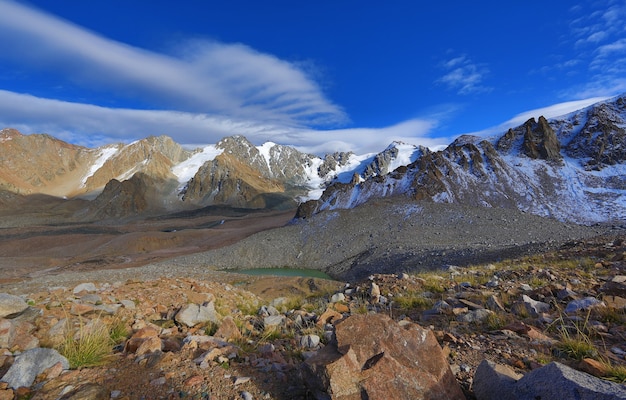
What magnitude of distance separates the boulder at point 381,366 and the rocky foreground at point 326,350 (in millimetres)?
10

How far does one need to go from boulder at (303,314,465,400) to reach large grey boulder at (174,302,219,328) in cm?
336

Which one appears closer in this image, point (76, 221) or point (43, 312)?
point (43, 312)

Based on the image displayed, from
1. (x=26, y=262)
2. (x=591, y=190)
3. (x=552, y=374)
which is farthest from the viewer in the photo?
(x=591, y=190)

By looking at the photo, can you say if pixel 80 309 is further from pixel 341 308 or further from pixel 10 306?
pixel 341 308

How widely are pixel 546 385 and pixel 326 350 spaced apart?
175 cm

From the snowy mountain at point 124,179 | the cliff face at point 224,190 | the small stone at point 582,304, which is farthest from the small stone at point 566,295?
the cliff face at point 224,190

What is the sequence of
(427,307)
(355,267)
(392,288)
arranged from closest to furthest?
(427,307), (392,288), (355,267)

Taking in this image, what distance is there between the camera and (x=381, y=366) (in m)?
2.81

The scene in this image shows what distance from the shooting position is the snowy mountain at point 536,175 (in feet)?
165

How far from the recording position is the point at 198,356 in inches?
147

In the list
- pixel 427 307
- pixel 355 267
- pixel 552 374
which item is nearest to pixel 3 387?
pixel 552 374

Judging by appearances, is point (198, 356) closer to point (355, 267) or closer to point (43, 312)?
point (43, 312)

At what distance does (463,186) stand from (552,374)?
5655 centimetres

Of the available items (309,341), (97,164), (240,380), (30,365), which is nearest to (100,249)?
(30,365)
